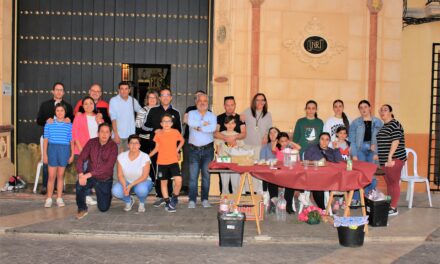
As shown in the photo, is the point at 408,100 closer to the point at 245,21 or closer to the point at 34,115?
the point at 245,21

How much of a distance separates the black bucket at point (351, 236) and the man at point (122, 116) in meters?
4.16

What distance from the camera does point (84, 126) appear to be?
873cm

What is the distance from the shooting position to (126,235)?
23.4 ft

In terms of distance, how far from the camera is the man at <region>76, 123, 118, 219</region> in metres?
8.02

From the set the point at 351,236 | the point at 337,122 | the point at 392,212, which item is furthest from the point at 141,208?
the point at 392,212

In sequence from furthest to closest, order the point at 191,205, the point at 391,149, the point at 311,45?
the point at 311,45, the point at 191,205, the point at 391,149

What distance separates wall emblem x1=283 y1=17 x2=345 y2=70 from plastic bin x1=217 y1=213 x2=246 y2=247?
473 cm

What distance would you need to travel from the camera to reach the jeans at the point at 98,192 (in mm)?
7996

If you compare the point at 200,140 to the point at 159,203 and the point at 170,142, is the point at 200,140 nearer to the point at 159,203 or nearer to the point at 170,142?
the point at 170,142

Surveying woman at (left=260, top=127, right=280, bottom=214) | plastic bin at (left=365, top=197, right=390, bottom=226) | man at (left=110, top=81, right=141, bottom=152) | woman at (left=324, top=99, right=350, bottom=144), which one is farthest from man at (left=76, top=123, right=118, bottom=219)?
plastic bin at (left=365, top=197, right=390, bottom=226)

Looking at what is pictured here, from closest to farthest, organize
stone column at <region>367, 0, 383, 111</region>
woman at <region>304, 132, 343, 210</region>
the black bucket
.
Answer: the black bucket, woman at <region>304, 132, 343, 210</region>, stone column at <region>367, 0, 383, 111</region>

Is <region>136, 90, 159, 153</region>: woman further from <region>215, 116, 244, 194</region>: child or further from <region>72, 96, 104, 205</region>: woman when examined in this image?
<region>215, 116, 244, 194</region>: child

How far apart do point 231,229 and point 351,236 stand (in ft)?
5.09

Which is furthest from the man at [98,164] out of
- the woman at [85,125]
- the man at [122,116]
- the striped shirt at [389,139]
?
the striped shirt at [389,139]
